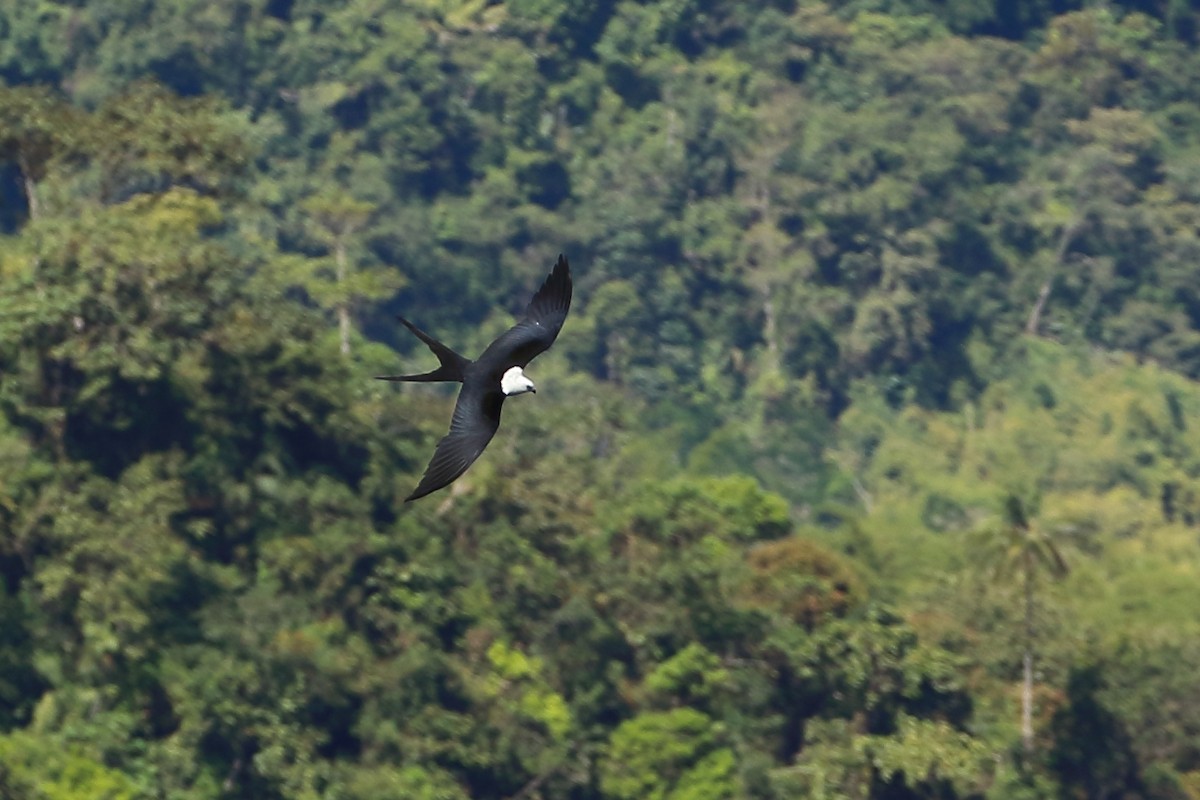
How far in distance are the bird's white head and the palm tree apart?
30.9 metres

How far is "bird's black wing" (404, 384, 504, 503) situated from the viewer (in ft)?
56.2

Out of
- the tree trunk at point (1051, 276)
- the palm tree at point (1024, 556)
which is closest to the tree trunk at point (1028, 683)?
the palm tree at point (1024, 556)

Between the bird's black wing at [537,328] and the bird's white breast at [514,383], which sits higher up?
the bird's white breast at [514,383]

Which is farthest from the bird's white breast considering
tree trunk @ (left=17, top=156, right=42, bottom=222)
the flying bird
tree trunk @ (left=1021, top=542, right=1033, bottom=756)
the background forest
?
tree trunk @ (left=17, top=156, right=42, bottom=222)

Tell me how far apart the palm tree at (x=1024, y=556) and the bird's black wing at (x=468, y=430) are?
31099 millimetres

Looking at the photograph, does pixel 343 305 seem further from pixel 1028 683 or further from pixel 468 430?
pixel 468 430

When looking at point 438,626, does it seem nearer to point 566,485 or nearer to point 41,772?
point 566,485

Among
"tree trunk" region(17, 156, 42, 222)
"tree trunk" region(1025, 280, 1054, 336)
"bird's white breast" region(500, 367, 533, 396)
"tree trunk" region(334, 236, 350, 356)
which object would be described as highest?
"bird's white breast" region(500, 367, 533, 396)

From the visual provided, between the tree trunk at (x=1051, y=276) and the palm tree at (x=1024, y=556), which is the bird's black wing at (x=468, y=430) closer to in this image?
the palm tree at (x=1024, y=556)

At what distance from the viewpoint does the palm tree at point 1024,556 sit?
4794cm

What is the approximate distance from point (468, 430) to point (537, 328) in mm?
1411

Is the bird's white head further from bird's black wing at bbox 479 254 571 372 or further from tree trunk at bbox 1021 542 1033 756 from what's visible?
tree trunk at bbox 1021 542 1033 756

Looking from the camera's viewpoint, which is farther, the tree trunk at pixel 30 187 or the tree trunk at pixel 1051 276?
the tree trunk at pixel 1051 276

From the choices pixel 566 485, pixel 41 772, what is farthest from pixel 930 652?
pixel 41 772
